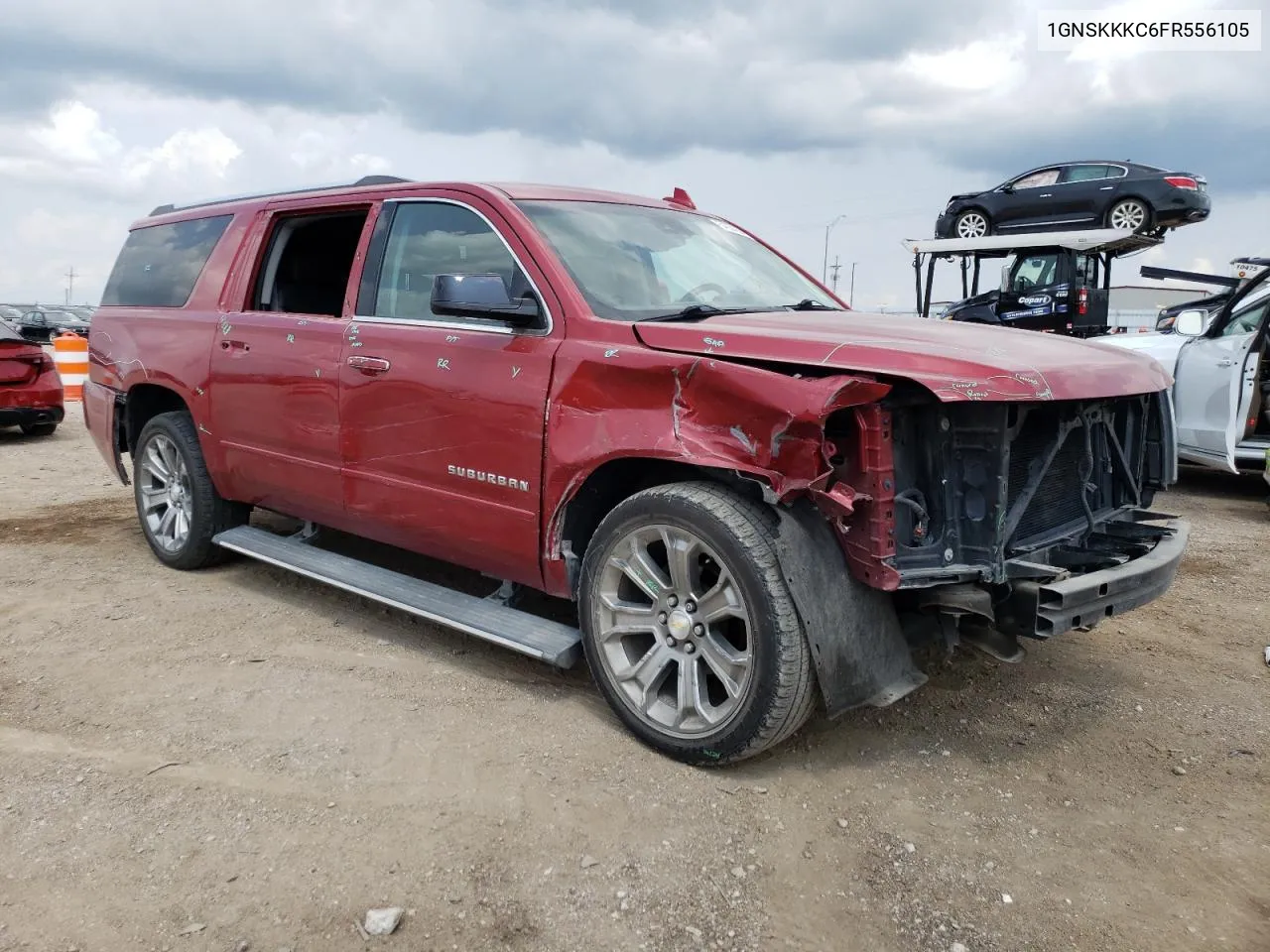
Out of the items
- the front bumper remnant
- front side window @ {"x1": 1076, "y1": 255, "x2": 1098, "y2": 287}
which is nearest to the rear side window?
the front bumper remnant

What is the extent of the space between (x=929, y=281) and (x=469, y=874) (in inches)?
536

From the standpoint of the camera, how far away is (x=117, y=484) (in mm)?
7926

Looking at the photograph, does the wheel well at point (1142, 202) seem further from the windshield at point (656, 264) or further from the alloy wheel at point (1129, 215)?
the windshield at point (656, 264)

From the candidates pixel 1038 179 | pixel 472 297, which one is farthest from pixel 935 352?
pixel 1038 179

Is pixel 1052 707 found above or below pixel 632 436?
below

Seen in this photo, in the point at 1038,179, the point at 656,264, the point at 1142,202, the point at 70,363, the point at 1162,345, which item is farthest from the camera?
the point at 1038,179

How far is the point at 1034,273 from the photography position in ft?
43.4

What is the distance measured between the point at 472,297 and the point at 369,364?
0.82 metres

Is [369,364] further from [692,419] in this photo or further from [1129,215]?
[1129,215]

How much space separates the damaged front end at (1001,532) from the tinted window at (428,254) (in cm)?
170

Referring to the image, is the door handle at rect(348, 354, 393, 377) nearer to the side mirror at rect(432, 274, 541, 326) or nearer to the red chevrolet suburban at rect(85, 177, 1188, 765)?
the red chevrolet suburban at rect(85, 177, 1188, 765)

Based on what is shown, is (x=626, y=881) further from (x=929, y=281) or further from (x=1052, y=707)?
(x=929, y=281)

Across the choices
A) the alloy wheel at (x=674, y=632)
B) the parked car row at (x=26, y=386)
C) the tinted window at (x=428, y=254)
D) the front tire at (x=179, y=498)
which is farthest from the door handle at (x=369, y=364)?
the parked car row at (x=26, y=386)

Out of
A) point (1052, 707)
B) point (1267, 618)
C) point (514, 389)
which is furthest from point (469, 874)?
point (1267, 618)
